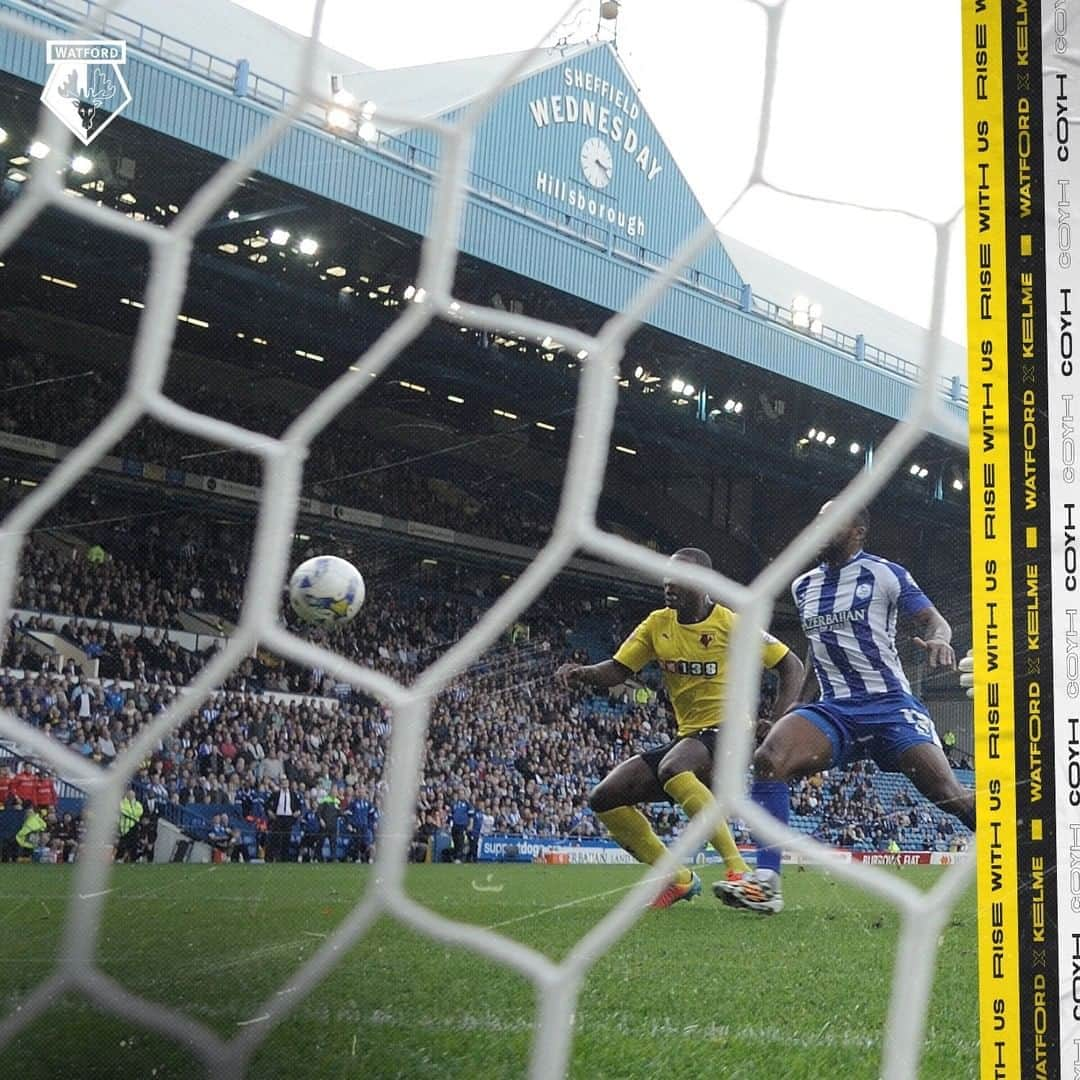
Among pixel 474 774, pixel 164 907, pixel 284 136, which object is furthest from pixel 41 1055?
pixel 284 136

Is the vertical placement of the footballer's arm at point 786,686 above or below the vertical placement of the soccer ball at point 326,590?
below

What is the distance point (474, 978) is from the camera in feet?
1.63

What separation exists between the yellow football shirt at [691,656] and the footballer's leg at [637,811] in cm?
2

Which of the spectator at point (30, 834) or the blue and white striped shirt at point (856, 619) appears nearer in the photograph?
the spectator at point (30, 834)

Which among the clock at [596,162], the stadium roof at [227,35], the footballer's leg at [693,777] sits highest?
the stadium roof at [227,35]

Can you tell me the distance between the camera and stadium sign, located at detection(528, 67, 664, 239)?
0.53m

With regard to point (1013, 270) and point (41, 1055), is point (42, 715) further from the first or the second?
point (1013, 270)

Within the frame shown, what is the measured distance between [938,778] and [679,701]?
0.13 meters

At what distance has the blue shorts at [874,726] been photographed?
553mm

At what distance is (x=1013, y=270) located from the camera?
22.3 inches

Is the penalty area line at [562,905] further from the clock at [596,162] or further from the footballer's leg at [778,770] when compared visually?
the clock at [596,162]

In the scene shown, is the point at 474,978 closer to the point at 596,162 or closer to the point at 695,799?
the point at 695,799

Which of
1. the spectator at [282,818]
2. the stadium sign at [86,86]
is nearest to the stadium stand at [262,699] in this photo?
the spectator at [282,818]

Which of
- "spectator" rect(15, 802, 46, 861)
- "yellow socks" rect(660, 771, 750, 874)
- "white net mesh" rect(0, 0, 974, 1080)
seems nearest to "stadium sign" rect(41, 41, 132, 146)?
"white net mesh" rect(0, 0, 974, 1080)
